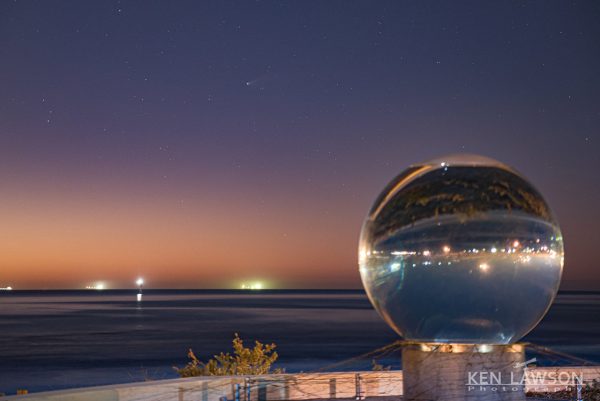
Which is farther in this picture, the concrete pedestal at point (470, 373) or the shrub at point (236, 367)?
the shrub at point (236, 367)

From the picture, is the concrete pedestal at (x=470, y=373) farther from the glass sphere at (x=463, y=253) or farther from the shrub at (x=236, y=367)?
the shrub at (x=236, y=367)

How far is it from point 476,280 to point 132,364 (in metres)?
29.5

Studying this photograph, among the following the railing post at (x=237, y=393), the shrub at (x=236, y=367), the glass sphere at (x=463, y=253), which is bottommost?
the railing post at (x=237, y=393)

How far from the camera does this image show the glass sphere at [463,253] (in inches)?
328

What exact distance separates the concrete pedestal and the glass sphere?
0.13 meters

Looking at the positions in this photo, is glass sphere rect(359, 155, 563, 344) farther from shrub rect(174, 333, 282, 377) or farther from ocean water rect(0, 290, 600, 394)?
ocean water rect(0, 290, 600, 394)

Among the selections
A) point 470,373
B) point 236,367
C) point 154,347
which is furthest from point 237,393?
point 154,347

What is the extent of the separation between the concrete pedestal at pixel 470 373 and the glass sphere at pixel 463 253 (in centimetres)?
13

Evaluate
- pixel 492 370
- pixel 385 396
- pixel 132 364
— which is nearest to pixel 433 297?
pixel 492 370

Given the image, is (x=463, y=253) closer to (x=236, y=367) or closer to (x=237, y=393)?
(x=237, y=393)

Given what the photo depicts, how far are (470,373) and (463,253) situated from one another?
1304 millimetres

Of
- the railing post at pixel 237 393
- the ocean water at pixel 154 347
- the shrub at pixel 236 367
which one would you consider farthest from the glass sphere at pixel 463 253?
the ocean water at pixel 154 347

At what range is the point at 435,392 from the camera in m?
8.77

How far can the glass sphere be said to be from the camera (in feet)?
27.4
